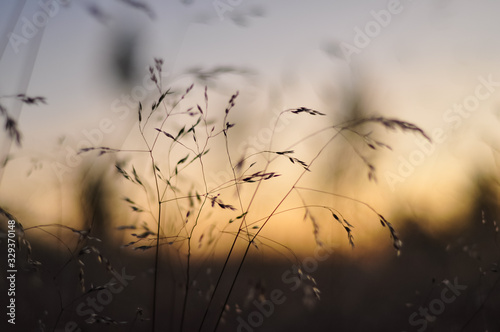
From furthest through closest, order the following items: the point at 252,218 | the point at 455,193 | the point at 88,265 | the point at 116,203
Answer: the point at 455,193, the point at 88,265, the point at 116,203, the point at 252,218

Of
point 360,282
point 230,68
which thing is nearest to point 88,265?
point 230,68

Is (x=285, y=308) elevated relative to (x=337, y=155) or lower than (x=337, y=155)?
lower

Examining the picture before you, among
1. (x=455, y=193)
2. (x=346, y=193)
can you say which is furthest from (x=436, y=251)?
(x=346, y=193)

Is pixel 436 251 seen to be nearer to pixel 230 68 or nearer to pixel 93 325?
pixel 230 68

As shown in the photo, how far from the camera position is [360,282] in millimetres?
2039

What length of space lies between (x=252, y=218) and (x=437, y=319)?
814 mm

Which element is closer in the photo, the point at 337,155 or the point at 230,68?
the point at 230,68

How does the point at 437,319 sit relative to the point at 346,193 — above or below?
below

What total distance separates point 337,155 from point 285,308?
694 millimetres

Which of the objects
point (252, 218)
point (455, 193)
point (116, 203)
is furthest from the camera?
point (455, 193)

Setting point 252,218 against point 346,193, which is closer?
point 252,218

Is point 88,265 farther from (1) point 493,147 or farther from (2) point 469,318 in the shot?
(1) point 493,147

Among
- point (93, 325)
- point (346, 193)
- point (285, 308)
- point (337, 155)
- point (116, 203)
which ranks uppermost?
point (337, 155)

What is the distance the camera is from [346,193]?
2043 millimetres
